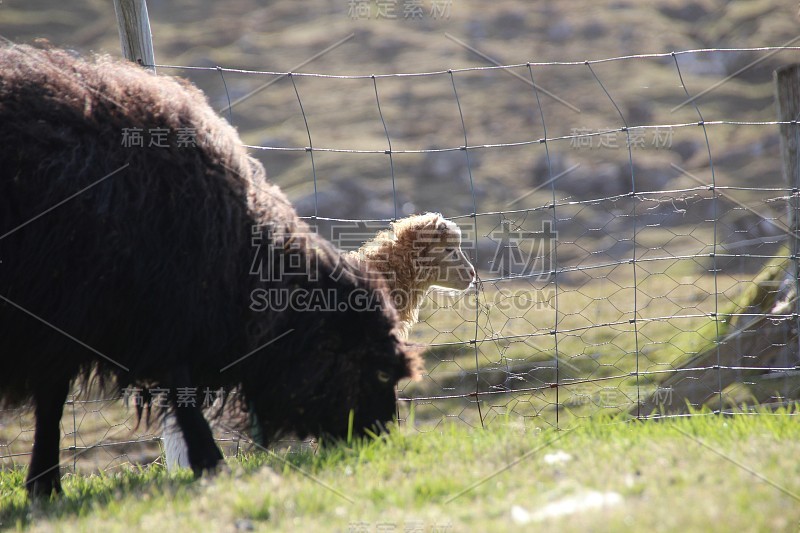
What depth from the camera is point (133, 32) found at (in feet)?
17.4

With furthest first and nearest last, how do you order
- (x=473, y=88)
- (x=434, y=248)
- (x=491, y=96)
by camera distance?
(x=473, y=88) → (x=491, y=96) → (x=434, y=248)

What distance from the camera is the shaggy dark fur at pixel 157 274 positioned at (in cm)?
385

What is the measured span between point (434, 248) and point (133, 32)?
3.27m

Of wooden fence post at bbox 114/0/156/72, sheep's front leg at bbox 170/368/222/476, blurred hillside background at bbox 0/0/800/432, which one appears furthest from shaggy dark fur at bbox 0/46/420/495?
blurred hillside background at bbox 0/0/800/432

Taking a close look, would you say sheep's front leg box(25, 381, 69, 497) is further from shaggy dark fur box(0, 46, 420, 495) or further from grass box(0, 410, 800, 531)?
grass box(0, 410, 800, 531)

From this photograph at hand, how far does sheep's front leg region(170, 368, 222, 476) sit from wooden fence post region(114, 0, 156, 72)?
2289 millimetres

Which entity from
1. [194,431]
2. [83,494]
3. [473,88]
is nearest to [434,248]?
[194,431]

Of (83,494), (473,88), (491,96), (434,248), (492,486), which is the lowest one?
(83,494)

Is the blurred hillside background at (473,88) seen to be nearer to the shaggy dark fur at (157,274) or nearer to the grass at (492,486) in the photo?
the shaggy dark fur at (157,274)

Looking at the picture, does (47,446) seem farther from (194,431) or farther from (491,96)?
(491,96)

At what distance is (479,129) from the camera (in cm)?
6119

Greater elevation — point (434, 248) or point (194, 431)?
point (434, 248)

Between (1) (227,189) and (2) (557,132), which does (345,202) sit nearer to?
(2) (557,132)

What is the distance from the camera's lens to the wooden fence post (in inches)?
208
